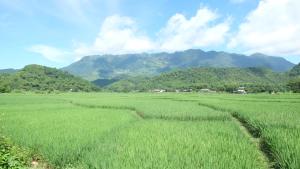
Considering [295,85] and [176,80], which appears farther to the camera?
[176,80]

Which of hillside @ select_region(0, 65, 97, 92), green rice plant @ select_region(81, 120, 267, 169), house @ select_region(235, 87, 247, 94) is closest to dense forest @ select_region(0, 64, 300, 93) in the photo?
hillside @ select_region(0, 65, 97, 92)

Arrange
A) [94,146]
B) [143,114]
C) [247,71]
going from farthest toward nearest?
[247,71], [143,114], [94,146]

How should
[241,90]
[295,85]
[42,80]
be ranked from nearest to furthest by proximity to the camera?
[295,85] → [241,90] → [42,80]

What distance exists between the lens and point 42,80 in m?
108

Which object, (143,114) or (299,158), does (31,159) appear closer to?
(299,158)

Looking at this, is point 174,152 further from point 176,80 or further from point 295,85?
point 176,80

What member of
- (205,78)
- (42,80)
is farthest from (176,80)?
(42,80)

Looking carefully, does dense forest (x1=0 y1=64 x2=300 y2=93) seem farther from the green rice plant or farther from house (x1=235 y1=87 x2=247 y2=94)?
the green rice plant

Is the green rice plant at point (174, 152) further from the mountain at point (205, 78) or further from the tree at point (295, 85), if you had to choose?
the mountain at point (205, 78)

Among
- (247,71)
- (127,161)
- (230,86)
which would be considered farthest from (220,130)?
(247,71)

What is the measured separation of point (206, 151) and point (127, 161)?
6.99ft

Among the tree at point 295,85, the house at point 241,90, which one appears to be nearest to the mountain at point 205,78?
the house at point 241,90

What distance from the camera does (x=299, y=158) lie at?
6.90 m

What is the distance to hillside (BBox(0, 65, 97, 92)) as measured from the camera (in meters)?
101
